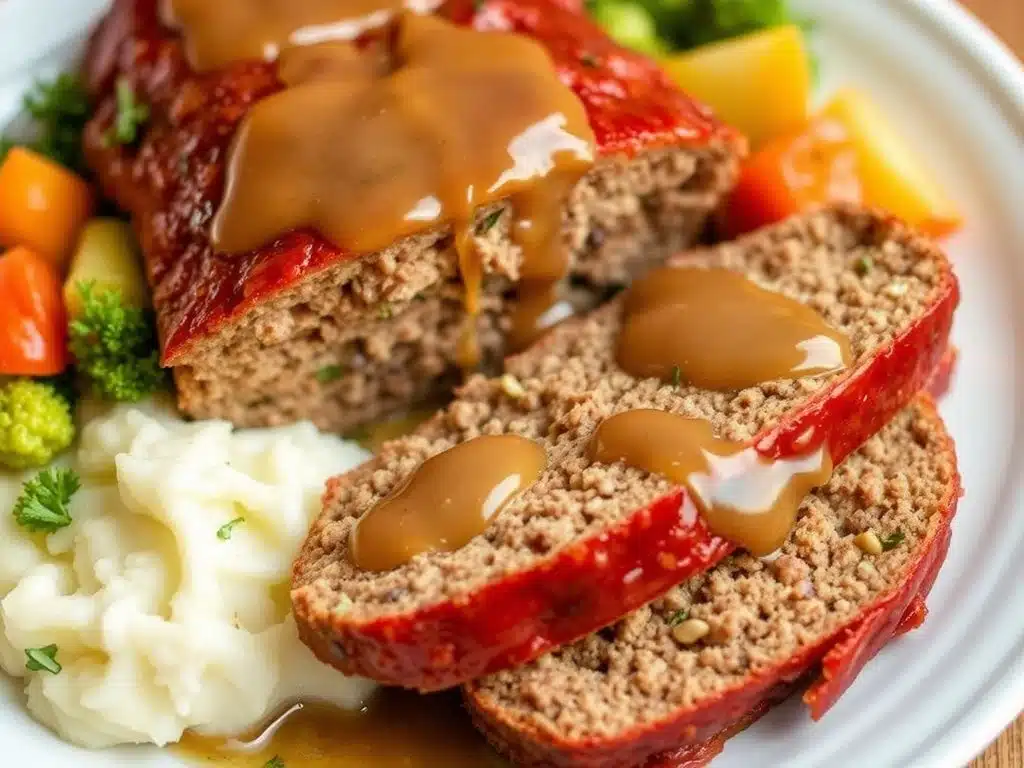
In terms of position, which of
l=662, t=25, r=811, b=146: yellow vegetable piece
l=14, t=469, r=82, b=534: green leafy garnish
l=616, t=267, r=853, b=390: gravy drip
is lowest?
l=14, t=469, r=82, b=534: green leafy garnish

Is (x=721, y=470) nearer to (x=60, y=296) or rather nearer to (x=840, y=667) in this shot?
(x=840, y=667)

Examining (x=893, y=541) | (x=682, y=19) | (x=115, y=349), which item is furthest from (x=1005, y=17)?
(x=115, y=349)

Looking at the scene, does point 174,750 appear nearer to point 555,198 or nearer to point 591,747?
point 591,747

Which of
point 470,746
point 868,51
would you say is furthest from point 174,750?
point 868,51

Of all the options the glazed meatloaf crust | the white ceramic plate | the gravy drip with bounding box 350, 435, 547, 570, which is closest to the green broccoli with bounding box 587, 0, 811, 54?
the white ceramic plate

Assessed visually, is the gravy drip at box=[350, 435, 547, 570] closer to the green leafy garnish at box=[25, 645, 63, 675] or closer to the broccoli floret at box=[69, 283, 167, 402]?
the green leafy garnish at box=[25, 645, 63, 675]

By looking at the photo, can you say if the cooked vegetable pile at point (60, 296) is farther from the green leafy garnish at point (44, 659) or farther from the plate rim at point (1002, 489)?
the plate rim at point (1002, 489)
